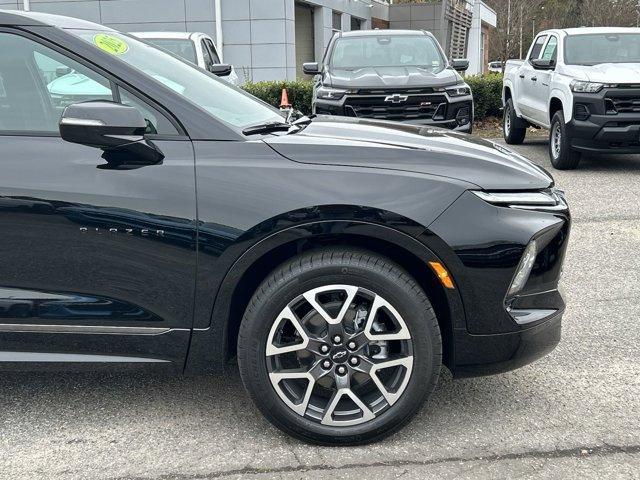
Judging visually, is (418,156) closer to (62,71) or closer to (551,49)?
(62,71)

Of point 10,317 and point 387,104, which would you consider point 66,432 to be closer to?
point 10,317

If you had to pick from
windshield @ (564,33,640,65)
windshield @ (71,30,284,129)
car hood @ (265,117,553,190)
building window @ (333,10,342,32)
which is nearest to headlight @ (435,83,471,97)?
windshield @ (564,33,640,65)

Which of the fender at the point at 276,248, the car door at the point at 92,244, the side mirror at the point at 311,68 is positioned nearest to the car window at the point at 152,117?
the car door at the point at 92,244

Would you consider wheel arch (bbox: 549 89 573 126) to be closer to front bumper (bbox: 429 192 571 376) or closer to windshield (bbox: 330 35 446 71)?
windshield (bbox: 330 35 446 71)

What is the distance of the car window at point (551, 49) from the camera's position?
10.4 meters

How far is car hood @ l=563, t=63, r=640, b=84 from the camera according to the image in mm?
8898

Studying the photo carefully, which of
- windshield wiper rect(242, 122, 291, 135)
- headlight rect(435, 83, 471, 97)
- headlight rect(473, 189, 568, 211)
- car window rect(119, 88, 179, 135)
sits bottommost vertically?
headlight rect(435, 83, 471, 97)

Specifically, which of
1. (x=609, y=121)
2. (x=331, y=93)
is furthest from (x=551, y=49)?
(x=331, y=93)

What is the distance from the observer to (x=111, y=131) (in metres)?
2.84

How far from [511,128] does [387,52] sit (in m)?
3.15

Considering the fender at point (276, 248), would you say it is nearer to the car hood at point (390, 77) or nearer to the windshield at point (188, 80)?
the windshield at point (188, 80)

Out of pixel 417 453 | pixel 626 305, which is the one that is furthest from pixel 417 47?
pixel 417 453

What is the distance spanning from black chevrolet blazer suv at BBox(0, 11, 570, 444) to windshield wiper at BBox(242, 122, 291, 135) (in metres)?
0.14

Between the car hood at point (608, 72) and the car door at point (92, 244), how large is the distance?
7368 mm
